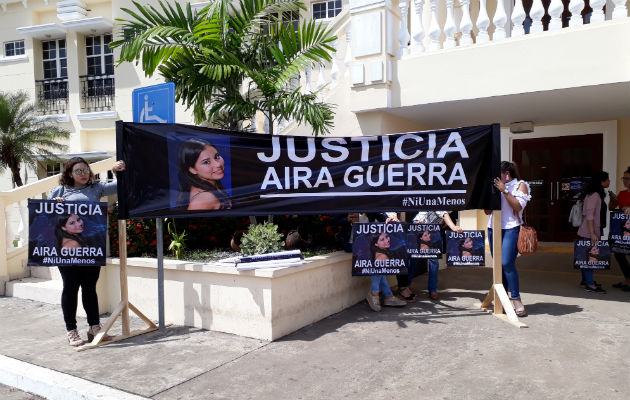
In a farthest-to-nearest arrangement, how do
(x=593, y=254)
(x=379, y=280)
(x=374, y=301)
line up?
(x=593, y=254), (x=379, y=280), (x=374, y=301)

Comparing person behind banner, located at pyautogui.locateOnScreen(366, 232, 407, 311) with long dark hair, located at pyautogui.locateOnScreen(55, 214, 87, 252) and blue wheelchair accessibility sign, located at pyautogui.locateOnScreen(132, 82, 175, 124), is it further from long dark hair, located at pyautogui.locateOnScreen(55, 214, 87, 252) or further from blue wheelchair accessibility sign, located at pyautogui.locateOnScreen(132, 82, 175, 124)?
long dark hair, located at pyautogui.locateOnScreen(55, 214, 87, 252)

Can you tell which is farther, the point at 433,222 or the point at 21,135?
the point at 21,135

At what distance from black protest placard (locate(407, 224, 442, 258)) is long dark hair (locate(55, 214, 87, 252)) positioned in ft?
12.7

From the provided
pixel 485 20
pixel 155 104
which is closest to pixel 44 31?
pixel 155 104

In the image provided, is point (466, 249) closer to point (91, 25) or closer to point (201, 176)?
point (201, 176)

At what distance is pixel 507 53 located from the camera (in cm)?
625

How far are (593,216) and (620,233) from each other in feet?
1.37

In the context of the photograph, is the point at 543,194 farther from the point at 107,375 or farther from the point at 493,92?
the point at 107,375

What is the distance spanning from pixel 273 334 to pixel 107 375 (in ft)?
5.28

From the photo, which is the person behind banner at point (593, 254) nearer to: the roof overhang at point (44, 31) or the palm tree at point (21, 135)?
the palm tree at point (21, 135)

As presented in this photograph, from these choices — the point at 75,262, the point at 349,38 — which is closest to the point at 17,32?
the point at 349,38

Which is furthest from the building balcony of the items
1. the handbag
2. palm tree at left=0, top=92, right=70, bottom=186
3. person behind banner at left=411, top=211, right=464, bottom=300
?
palm tree at left=0, top=92, right=70, bottom=186

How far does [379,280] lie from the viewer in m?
6.07

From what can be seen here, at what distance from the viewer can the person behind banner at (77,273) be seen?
4.86 meters
